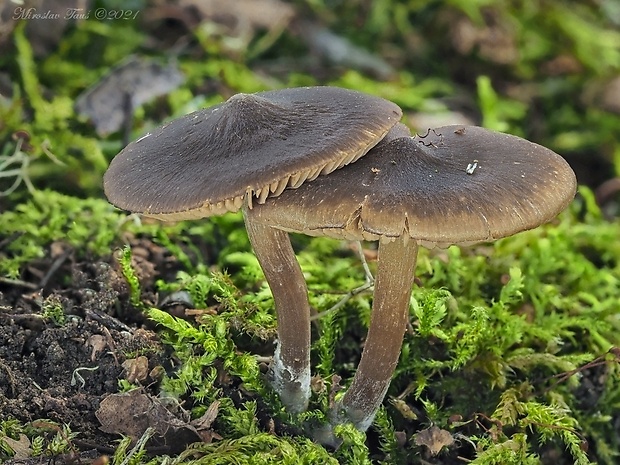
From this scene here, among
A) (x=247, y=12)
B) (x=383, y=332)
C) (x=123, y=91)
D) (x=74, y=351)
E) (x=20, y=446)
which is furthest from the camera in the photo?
(x=247, y=12)

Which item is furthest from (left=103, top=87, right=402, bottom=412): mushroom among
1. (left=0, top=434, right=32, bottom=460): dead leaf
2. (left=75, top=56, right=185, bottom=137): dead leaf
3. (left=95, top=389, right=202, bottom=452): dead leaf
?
(left=75, top=56, right=185, bottom=137): dead leaf

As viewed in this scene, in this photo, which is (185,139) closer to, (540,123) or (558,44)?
(540,123)

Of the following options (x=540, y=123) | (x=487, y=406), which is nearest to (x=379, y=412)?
(x=487, y=406)

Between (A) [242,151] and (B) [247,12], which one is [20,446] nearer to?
(A) [242,151]

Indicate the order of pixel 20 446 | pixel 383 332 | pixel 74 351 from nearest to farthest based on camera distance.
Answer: pixel 20 446 < pixel 383 332 < pixel 74 351

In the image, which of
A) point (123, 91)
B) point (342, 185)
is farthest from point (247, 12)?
point (342, 185)

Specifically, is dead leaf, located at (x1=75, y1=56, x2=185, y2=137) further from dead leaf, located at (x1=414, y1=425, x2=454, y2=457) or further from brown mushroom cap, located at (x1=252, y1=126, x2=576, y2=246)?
dead leaf, located at (x1=414, y1=425, x2=454, y2=457)

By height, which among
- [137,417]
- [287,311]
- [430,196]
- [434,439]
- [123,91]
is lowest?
[434,439]

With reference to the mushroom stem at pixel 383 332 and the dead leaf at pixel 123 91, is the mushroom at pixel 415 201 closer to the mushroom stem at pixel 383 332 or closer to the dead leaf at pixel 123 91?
the mushroom stem at pixel 383 332
